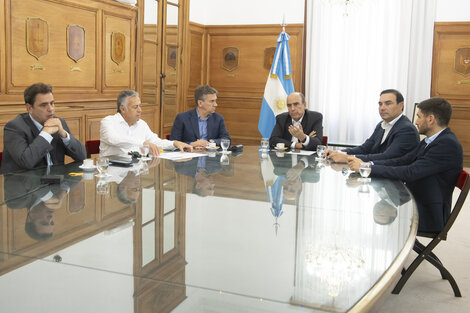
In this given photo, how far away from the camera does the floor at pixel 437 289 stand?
318 centimetres

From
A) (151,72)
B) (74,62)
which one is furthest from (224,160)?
(151,72)

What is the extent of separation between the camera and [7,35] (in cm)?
526

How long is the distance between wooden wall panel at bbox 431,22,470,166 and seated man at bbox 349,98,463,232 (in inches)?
220

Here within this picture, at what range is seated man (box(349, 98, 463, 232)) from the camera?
3.26 metres

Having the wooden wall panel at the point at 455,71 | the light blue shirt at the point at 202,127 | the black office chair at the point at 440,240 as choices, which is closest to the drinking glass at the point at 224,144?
the light blue shirt at the point at 202,127

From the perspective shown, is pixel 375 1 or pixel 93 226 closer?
pixel 93 226

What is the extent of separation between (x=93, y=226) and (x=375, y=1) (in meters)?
7.57

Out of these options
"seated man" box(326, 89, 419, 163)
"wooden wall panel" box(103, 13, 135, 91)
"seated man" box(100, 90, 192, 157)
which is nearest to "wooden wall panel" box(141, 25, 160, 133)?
"wooden wall panel" box(103, 13, 135, 91)

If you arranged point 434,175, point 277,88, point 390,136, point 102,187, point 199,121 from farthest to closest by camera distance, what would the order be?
1. point 277,88
2. point 199,121
3. point 390,136
4. point 434,175
5. point 102,187

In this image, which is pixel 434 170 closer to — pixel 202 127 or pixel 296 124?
pixel 296 124

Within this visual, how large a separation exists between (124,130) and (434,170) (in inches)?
95.7

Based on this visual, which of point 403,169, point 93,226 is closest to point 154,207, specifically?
point 93,226

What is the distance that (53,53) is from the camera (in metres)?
5.95

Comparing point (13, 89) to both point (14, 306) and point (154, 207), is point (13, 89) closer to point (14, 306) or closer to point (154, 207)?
point (154, 207)
